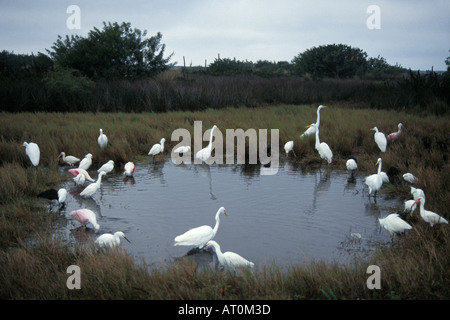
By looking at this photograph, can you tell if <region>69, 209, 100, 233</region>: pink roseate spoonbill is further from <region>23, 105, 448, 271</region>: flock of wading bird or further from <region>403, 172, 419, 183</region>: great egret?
<region>403, 172, 419, 183</region>: great egret

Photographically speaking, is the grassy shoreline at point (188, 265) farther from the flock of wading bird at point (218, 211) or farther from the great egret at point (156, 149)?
the great egret at point (156, 149)

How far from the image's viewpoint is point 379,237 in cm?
621

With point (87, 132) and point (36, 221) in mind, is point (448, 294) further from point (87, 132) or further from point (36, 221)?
point (87, 132)

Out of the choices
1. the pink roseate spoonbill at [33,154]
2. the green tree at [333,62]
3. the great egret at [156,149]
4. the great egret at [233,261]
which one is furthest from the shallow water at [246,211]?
the green tree at [333,62]

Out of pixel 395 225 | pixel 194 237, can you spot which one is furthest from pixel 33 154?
pixel 395 225

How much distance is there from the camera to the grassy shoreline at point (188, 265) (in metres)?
4.09

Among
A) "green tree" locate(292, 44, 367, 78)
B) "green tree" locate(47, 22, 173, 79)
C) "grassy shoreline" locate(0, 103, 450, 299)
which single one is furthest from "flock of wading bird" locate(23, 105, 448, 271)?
"green tree" locate(292, 44, 367, 78)

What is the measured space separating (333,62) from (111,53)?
21.2 metres

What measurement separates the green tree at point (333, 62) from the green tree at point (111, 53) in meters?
16.7

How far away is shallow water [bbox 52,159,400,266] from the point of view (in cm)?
581

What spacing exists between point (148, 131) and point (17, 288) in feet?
28.3

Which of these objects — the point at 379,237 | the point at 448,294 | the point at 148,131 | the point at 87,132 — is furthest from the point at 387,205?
the point at 87,132

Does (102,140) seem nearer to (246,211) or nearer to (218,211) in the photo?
(246,211)

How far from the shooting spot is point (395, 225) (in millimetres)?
5812
